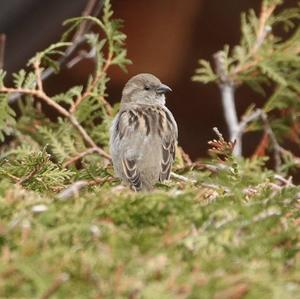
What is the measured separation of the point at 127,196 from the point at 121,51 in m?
2.91

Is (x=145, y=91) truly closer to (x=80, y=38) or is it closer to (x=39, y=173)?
(x=80, y=38)

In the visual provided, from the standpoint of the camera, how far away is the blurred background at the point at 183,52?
9.23 m

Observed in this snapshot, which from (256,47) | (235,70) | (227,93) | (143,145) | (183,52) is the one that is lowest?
(183,52)

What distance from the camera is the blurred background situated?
923 cm

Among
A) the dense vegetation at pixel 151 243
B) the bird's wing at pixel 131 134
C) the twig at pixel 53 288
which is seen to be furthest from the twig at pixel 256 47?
the twig at pixel 53 288

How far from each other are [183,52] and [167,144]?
376 cm

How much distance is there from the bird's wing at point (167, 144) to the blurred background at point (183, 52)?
9.48ft

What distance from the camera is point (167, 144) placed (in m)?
5.80

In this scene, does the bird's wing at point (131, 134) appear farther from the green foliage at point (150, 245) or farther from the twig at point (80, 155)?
the green foliage at point (150, 245)

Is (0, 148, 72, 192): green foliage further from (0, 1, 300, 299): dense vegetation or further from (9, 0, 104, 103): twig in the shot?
(9, 0, 104, 103): twig

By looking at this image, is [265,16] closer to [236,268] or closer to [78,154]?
[78,154]

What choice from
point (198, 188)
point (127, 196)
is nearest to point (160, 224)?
point (127, 196)

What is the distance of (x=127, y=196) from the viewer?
8.85ft

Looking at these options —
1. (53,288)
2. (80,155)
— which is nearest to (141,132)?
(80,155)
